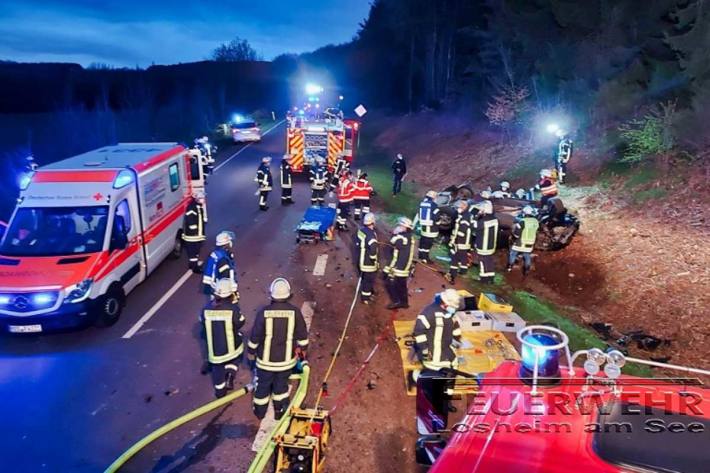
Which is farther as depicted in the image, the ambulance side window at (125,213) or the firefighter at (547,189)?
the firefighter at (547,189)

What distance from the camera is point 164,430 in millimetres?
6188

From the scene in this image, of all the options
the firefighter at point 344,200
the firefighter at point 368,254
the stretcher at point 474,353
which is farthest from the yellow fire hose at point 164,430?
the firefighter at point 344,200

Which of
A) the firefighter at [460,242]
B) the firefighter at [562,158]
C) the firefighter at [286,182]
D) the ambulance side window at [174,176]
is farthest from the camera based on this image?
the firefighter at [562,158]

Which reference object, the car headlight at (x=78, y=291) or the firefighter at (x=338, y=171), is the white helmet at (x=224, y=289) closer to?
the car headlight at (x=78, y=291)

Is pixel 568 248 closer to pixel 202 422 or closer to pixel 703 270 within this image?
pixel 703 270

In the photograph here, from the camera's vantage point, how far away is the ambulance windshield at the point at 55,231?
9.00 metres

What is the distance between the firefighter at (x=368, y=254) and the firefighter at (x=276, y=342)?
3.92m

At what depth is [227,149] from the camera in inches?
1251

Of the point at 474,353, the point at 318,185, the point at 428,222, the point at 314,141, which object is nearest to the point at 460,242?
the point at 428,222

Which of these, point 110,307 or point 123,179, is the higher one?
point 123,179

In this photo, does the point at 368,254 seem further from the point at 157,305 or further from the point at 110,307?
the point at 110,307

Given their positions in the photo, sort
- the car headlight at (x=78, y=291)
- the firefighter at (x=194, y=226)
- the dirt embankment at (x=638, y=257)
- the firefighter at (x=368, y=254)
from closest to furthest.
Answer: the car headlight at (x=78, y=291), the dirt embankment at (x=638, y=257), the firefighter at (x=368, y=254), the firefighter at (x=194, y=226)

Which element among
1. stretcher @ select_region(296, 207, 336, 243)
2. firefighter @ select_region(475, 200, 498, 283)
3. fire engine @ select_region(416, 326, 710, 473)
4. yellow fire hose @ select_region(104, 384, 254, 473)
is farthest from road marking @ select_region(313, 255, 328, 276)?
fire engine @ select_region(416, 326, 710, 473)

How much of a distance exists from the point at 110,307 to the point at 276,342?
4.49 m
